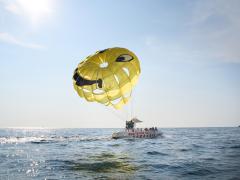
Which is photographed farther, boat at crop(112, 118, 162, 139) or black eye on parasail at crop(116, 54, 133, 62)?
boat at crop(112, 118, 162, 139)

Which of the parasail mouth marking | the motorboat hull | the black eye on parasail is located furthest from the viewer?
the motorboat hull

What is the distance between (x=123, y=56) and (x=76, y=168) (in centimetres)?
1161

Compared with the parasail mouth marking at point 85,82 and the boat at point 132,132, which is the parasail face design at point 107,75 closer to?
the parasail mouth marking at point 85,82

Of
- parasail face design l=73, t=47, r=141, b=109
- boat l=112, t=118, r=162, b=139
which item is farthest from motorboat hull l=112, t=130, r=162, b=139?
parasail face design l=73, t=47, r=141, b=109

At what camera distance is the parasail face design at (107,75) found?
2677 centimetres

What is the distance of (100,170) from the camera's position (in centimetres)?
1912

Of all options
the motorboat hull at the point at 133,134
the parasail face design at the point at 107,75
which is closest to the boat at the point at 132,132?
the motorboat hull at the point at 133,134

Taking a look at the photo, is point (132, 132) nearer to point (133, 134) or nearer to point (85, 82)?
point (133, 134)

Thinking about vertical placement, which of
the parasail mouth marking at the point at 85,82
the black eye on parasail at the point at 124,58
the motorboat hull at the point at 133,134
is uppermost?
the black eye on parasail at the point at 124,58

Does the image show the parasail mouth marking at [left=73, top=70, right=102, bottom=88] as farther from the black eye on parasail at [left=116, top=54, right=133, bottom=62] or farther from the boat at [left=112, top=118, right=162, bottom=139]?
the boat at [left=112, top=118, right=162, bottom=139]

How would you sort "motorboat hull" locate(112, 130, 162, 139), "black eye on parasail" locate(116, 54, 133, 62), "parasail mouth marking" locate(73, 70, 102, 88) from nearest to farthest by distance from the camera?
1. "parasail mouth marking" locate(73, 70, 102, 88)
2. "black eye on parasail" locate(116, 54, 133, 62)
3. "motorboat hull" locate(112, 130, 162, 139)

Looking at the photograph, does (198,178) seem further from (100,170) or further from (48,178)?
(48,178)

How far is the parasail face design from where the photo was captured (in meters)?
26.8

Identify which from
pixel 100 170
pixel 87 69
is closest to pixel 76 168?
pixel 100 170
